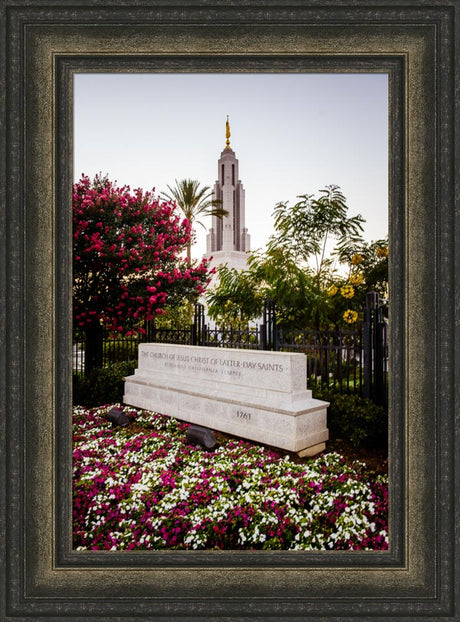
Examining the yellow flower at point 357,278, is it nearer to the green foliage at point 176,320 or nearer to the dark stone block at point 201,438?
the dark stone block at point 201,438

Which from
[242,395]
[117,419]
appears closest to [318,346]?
[242,395]

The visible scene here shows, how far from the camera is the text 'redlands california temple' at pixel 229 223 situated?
12.3 feet

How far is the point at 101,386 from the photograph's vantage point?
652cm

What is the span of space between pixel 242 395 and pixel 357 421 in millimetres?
1728

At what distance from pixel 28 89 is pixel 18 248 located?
1.02m

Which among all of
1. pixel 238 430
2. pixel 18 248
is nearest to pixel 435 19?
pixel 18 248

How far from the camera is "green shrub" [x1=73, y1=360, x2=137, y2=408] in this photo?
6.38 meters

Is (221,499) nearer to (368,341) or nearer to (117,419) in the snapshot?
(117,419)

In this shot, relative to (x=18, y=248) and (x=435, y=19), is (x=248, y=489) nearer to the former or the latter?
(x=18, y=248)

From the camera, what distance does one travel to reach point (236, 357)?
5.01 meters

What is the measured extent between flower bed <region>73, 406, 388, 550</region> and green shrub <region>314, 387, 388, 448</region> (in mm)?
516

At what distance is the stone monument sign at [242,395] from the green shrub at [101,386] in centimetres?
74

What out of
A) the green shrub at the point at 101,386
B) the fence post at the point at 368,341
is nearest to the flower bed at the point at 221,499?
the fence post at the point at 368,341

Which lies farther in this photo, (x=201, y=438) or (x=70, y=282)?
(x=201, y=438)
